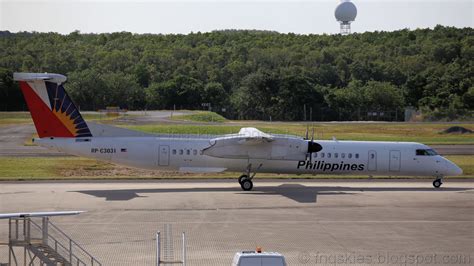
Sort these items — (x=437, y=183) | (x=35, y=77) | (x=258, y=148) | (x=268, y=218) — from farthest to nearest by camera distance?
(x=437, y=183) → (x=258, y=148) → (x=35, y=77) → (x=268, y=218)

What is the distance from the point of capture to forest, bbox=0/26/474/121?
294ft

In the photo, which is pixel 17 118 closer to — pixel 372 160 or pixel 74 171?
pixel 74 171

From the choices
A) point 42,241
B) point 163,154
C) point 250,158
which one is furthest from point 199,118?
point 42,241

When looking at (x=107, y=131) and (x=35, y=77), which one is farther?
(x=107, y=131)

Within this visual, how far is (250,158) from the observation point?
34.3 meters

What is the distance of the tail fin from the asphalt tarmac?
2.83m

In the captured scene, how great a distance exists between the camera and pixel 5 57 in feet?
318

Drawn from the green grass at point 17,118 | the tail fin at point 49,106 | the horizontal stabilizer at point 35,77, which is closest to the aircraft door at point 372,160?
the tail fin at point 49,106

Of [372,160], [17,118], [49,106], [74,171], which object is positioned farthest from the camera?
[17,118]

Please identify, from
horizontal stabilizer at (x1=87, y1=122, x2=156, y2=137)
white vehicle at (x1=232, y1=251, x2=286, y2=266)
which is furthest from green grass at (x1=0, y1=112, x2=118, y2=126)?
white vehicle at (x1=232, y1=251, x2=286, y2=266)

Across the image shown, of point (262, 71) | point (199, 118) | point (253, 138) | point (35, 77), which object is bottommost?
point (199, 118)

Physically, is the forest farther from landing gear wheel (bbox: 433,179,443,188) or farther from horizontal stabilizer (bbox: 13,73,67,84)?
landing gear wheel (bbox: 433,179,443,188)

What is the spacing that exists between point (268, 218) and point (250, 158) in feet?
24.9

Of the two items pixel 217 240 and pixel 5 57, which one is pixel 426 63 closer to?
pixel 5 57
